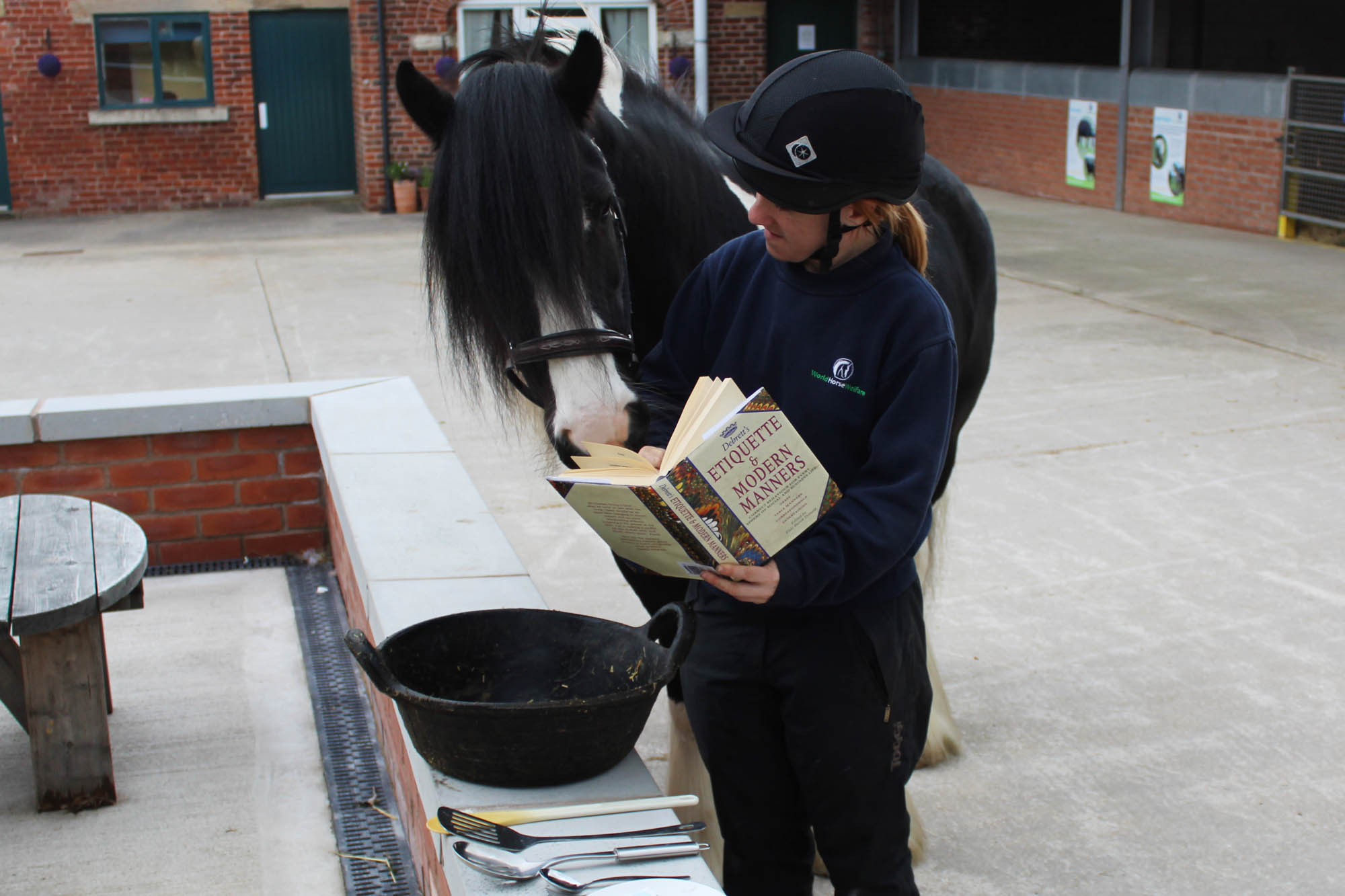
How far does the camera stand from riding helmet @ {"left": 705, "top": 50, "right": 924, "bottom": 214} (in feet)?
6.06

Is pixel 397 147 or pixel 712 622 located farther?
pixel 397 147

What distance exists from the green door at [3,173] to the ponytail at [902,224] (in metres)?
15.9

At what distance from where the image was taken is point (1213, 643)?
4027 mm

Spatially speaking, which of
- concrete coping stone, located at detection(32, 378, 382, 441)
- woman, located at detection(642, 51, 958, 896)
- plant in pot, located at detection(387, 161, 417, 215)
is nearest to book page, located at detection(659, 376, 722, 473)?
woman, located at detection(642, 51, 958, 896)

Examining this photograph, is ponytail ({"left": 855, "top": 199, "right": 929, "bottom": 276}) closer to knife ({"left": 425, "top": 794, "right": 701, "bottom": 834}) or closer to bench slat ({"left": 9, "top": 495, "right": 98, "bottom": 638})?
knife ({"left": 425, "top": 794, "right": 701, "bottom": 834})

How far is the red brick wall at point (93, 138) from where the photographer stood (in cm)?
1512

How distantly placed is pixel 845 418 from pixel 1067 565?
2.99m

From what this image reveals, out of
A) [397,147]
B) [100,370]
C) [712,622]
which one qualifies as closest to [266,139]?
[397,147]

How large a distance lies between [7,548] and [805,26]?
1598 cm

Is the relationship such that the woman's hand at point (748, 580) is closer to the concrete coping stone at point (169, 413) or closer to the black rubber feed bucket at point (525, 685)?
the black rubber feed bucket at point (525, 685)

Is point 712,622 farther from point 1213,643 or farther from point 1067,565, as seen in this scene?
point 1067,565

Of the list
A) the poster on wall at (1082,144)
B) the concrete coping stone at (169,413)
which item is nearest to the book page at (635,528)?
the concrete coping stone at (169,413)

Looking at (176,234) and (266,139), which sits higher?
(266,139)

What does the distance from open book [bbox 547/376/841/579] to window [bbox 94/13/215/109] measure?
1555 cm
